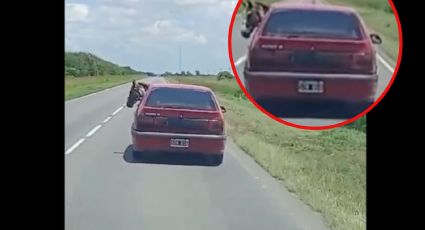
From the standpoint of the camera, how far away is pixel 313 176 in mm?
10211

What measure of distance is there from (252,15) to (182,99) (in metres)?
1.89

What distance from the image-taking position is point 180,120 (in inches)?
246

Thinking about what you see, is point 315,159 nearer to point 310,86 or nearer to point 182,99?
point 182,99

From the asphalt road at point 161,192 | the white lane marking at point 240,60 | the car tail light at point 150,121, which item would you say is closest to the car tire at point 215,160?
the asphalt road at point 161,192

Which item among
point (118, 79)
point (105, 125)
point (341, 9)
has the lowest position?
point (105, 125)

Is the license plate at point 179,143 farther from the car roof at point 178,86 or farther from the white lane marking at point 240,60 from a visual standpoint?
the white lane marking at point 240,60

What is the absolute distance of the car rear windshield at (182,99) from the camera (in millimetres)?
6320

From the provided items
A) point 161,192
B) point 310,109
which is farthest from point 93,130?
point 310,109

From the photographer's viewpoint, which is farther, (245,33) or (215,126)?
(215,126)

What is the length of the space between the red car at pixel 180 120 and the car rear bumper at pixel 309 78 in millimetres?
1527

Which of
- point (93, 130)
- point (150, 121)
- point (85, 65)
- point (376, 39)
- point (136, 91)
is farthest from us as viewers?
point (93, 130)
